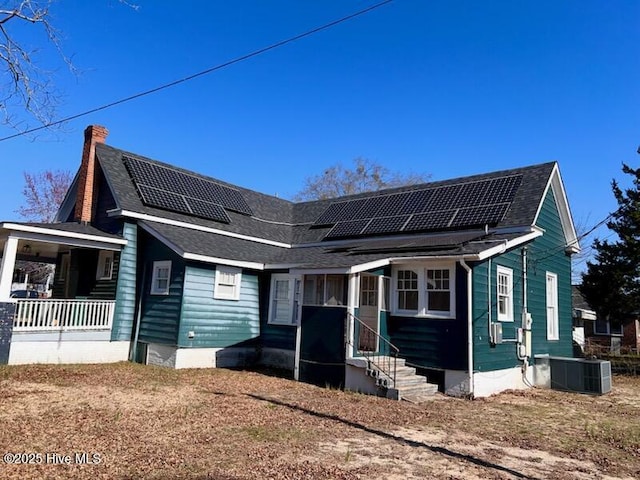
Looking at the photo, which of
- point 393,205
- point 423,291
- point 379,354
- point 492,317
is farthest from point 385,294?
point 393,205

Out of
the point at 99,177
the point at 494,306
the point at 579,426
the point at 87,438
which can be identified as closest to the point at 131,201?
the point at 99,177

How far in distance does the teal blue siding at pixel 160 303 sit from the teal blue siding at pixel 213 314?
0.27 metres

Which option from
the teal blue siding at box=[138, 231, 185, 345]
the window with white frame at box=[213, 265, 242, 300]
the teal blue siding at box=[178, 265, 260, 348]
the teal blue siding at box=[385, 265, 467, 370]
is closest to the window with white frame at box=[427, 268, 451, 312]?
the teal blue siding at box=[385, 265, 467, 370]

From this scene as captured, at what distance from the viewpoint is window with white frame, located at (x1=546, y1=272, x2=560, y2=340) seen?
16195 mm

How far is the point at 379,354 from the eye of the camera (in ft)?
41.3

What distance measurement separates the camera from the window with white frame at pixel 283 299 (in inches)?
603

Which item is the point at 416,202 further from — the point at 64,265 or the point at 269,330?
the point at 64,265

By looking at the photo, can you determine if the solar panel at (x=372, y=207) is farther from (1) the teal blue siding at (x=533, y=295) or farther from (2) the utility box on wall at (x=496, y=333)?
(2) the utility box on wall at (x=496, y=333)

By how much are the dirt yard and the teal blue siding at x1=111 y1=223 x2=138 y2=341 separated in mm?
3013

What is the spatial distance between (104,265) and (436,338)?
37.6ft

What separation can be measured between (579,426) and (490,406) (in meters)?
2.04

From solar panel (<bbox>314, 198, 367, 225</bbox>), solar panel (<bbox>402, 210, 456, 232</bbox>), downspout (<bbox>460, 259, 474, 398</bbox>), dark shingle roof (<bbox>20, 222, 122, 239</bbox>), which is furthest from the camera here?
solar panel (<bbox>314, 198, 367, 225</bbox>)

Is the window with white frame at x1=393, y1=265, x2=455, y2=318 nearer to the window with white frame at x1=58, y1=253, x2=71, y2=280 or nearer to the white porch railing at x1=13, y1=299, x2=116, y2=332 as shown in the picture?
the white porch railing at x1=13, y1=299, x2=116, y2=332

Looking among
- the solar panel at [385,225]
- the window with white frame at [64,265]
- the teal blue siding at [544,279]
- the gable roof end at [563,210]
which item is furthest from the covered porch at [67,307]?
the gable roof end at [563,210]
